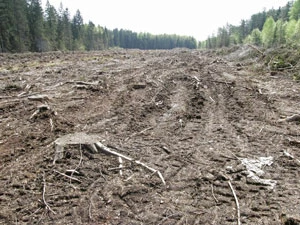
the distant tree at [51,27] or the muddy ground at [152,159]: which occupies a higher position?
the distant tree at [51,27]

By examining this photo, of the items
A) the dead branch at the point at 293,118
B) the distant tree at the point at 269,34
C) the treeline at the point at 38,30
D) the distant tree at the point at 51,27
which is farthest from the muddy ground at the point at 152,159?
the distant tree at the point at 269,34

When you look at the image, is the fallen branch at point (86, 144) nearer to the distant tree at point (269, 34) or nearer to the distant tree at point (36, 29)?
the distant tree at point (36, 29)

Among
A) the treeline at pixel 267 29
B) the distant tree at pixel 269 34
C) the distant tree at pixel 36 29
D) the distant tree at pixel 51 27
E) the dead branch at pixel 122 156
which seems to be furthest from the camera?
the distant tree at pixel 269 34

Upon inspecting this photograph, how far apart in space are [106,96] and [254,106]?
4.80 metres

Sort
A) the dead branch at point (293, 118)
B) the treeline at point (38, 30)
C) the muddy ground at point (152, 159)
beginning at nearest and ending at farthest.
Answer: the muddy ground at point (152, 159) → the dead branch at point (293, 118) → the treeline at point (38, 30)

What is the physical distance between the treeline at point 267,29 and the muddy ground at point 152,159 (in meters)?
21.2

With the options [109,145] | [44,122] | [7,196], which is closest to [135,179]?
[109,145]

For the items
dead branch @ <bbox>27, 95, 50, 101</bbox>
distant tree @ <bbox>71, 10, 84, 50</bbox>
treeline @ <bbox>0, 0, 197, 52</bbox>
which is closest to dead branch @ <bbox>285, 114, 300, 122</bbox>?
dead branch @ <bbox>27, 95, 50, 101</bbox>

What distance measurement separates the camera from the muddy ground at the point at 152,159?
112 inches

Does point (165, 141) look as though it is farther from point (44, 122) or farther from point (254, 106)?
point (254, 106)

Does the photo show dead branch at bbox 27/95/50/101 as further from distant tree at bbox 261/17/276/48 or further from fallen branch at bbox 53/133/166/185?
distant tree at bbox 261/17/276/48

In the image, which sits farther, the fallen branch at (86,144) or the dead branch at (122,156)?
the fallen branch at (86,144)

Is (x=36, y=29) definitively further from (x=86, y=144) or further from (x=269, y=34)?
(x=269, y=34)

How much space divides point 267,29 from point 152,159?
4957 centimetres
